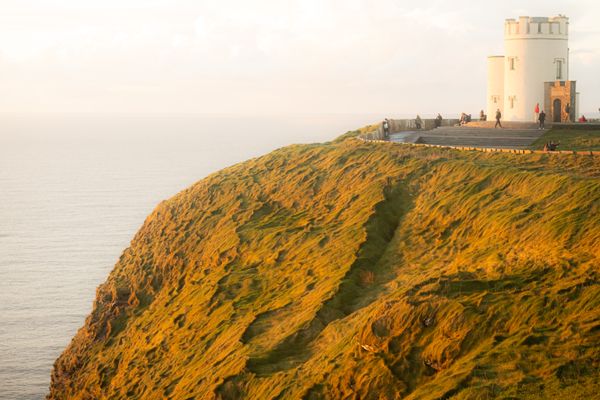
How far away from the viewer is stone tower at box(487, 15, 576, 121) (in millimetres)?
53625

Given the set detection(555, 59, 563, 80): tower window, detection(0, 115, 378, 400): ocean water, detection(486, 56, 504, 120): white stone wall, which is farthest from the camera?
detection(486, 56, 504, 120): white stone wall

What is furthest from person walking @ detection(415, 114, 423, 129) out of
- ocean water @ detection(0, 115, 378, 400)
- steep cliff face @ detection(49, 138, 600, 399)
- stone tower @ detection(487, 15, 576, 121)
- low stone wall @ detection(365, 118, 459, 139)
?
ocean water @ detection(0, 115, 378, 400)

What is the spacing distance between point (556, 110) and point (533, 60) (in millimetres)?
3333

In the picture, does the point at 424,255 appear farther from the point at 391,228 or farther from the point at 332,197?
the point at 332,197

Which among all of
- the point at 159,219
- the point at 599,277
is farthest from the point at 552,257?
the point at 159,219

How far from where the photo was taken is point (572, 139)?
1761 inches

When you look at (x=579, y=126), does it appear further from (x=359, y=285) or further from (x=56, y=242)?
(x=56, y=242)

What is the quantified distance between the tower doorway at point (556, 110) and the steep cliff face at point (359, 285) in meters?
15.5

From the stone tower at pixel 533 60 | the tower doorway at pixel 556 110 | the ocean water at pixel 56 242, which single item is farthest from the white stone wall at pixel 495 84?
the ocean water at pixel 56 242

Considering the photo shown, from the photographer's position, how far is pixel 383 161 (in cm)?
4025

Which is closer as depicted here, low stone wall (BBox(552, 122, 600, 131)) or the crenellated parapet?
low stone wall (BBox(552, 122, 600, 131))

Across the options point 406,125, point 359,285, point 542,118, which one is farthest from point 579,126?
point 359,285

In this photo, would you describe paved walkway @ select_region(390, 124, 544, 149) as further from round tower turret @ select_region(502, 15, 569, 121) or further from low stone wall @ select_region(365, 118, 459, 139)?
low stone wall @ select_region(365, 118, 459, 139)

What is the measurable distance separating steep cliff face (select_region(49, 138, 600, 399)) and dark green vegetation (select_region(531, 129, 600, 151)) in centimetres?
726
